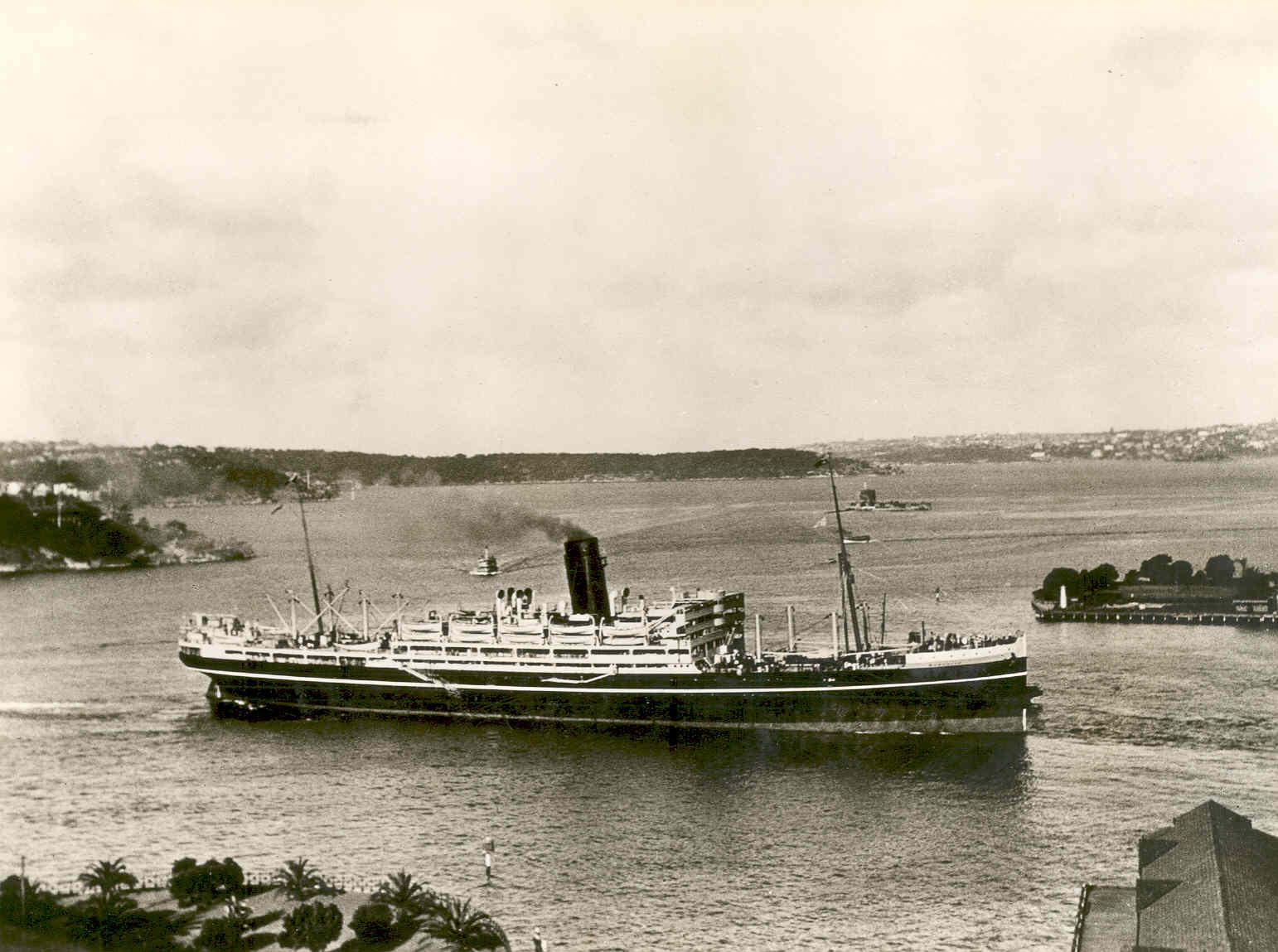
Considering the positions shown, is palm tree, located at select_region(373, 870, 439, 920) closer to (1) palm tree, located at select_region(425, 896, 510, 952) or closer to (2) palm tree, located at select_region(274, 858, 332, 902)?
(1) palm tree, located at select_region(425, 896, 510, 952)

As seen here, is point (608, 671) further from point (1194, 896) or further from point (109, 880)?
point (1194, 896)

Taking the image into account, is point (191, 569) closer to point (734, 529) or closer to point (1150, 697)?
point (734, 529)

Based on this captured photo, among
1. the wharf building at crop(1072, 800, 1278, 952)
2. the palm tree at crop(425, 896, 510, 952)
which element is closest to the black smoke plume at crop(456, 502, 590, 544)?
the palm tree at crop(425, 896, 510, 952)

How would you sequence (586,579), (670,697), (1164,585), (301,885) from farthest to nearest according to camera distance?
1. (1164,585)
2. (586,579)
3. (670,697)
4. (301,885)

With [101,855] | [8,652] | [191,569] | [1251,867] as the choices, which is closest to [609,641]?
[101,855]

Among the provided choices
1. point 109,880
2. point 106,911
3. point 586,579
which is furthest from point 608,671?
point 106,911
